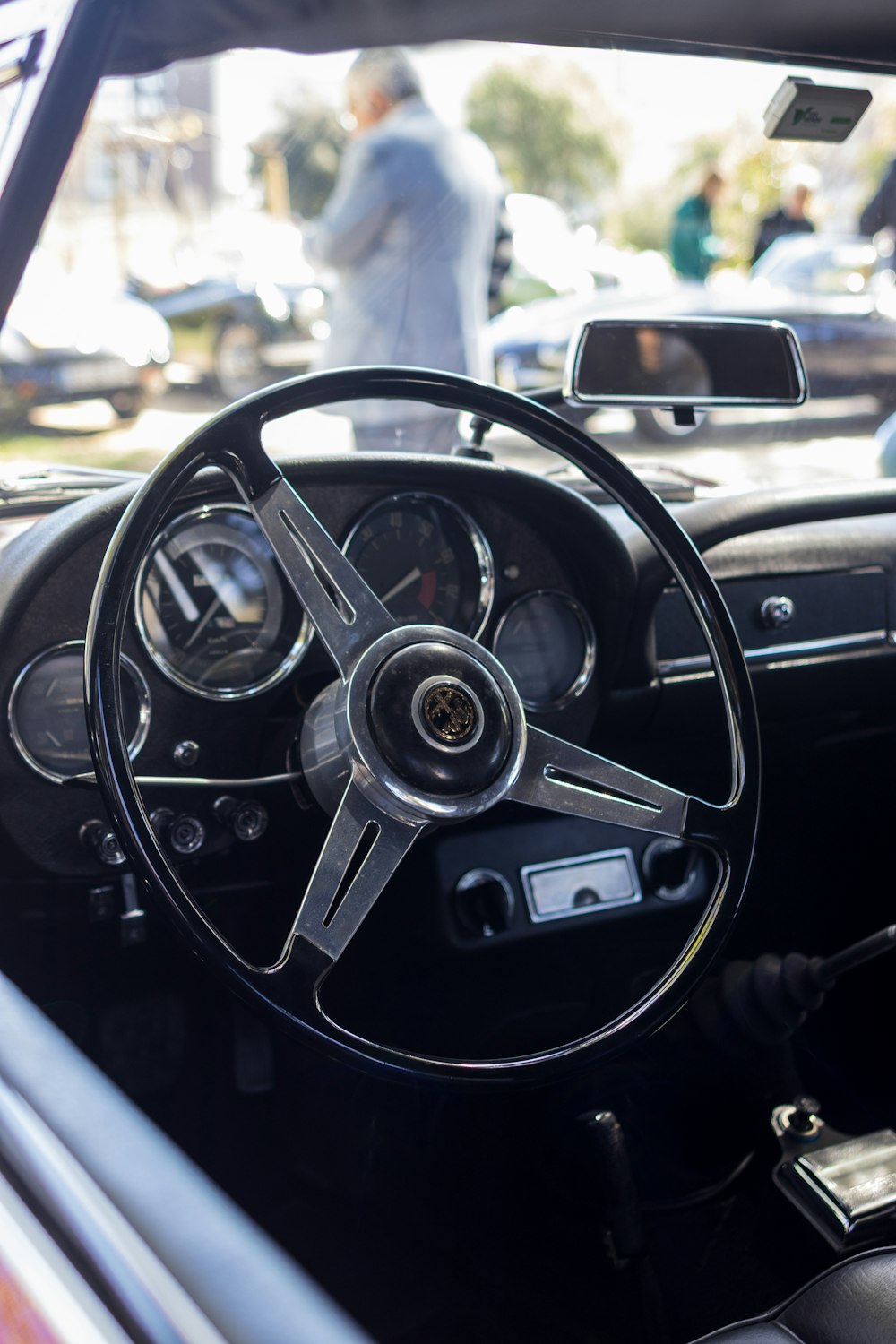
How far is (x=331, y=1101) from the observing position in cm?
218

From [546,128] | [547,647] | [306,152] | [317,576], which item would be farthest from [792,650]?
[306,152]

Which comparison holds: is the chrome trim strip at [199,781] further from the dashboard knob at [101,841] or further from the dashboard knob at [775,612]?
the dashboard knob at [775,612]

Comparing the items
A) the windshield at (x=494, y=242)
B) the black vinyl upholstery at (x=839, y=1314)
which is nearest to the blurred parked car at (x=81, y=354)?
the windshield at (x=494, y=242)

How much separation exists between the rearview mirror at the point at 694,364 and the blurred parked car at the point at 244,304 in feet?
2.96

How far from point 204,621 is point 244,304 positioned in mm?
2090

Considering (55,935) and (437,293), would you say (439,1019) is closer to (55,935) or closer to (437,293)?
(55,935)

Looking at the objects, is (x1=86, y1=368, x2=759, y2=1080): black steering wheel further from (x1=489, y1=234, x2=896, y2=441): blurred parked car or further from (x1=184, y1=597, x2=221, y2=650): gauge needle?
(x1=489, y1=234, x2=896, y2=441): blurred parked car

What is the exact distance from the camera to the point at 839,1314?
146cm

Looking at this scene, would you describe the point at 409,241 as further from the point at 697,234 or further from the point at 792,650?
the point at 792,650

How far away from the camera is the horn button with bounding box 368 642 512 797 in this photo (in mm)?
1458

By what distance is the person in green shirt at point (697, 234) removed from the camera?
9.41 ft

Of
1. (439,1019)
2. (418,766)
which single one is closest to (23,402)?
(439,1019)

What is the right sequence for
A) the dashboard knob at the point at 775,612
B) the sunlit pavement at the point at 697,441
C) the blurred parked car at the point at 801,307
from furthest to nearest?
the blurred parked car at the point at 801,307
the dashboard knob at the point at 775,612
the sunlit pavement at the point at 697,441

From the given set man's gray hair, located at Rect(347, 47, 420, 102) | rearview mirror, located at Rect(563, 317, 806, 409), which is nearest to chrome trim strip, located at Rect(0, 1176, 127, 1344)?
rearview mirror, located at Rect(563, 317, 806, 409)
